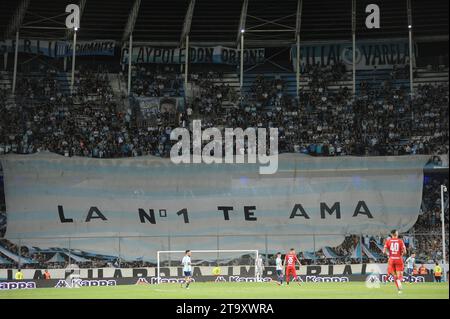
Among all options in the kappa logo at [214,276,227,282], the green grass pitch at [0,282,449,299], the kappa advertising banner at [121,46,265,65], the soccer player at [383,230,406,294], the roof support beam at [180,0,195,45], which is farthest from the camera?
the kappa advertising banner at [121,46,265,65]

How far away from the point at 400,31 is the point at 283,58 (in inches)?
370

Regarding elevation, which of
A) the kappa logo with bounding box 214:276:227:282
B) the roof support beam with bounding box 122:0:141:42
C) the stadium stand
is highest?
the roof support beam with bounding box 122:0:141:42

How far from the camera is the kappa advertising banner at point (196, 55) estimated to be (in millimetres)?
57812

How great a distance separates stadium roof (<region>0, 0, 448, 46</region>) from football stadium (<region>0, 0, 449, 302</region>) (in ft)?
0.46

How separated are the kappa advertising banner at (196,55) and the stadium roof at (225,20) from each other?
71 cm

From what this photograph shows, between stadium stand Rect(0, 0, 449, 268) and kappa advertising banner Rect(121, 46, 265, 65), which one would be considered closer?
stadium stand Rect(0, 0, 449, 268)

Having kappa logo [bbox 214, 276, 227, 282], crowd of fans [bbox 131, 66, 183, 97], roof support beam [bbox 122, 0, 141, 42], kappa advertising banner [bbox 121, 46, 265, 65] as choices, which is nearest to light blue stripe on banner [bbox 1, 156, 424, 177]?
kappa logo [bbox 214, 276, 227, 282]

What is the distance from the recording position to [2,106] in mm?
49812

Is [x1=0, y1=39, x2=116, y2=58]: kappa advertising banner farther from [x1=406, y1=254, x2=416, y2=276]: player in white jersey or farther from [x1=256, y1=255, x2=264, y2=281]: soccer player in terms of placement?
[x1=406, y1=254, x2=416, y2=276]: player in white jersey

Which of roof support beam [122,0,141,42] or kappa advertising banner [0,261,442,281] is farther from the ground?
roof support beam [122,0,141,42]

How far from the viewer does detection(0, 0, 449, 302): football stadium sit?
4281cm
